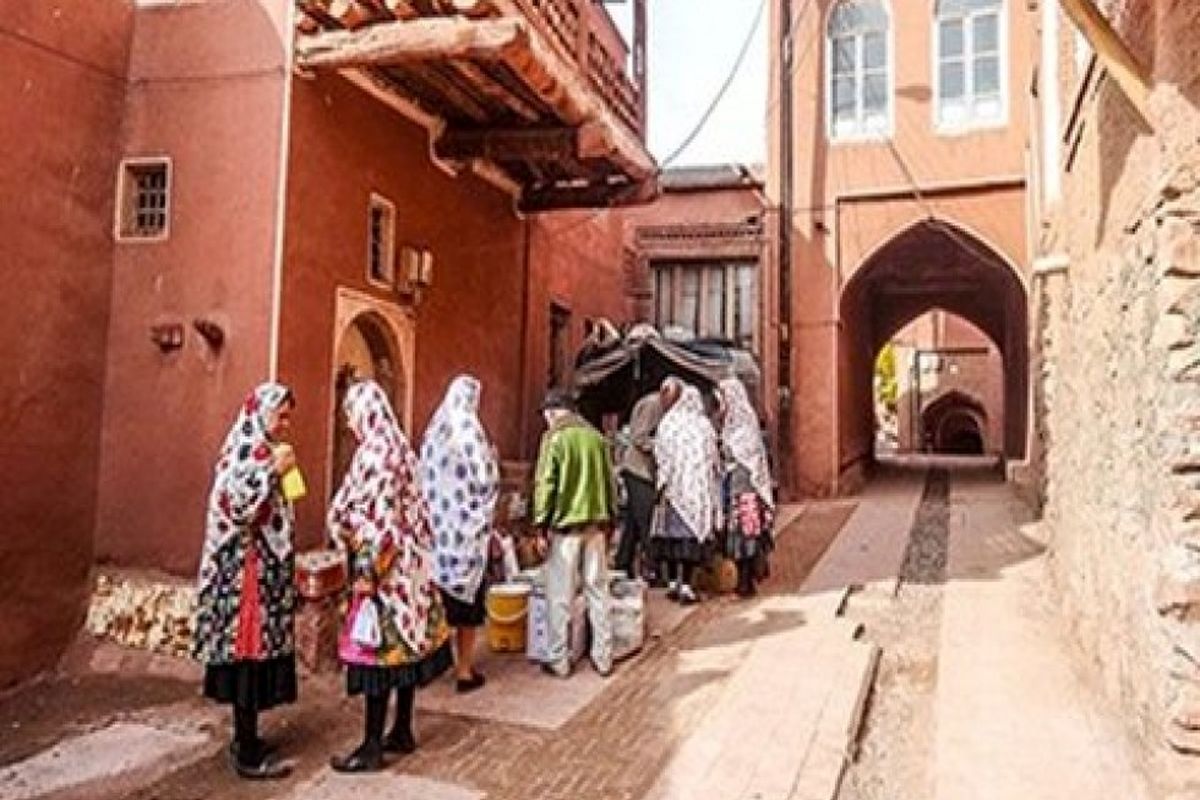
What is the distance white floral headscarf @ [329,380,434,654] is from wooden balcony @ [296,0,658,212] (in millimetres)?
2825

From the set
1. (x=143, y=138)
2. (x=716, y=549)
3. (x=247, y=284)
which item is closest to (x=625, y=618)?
(x=716, y=549)

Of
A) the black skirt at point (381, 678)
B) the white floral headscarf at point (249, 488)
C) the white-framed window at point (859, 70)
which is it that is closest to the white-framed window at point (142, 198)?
the white floral headscarf at point (249, 488)

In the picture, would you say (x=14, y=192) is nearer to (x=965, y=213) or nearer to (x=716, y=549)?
Answer: (x=716, y=549)

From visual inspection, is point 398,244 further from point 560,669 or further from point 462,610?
point 560,669

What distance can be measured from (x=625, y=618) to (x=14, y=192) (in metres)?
4.84

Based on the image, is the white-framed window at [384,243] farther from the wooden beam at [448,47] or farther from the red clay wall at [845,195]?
the red clay wall at [845,195]

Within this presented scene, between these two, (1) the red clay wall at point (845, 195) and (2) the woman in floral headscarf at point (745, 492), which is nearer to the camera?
(2) the woman in floral headscarf at point (745, 492)

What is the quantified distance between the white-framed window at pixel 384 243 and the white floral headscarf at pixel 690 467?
2.52 meters

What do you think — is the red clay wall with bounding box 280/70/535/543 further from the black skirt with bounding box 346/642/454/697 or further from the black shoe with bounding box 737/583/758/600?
the black shoe with bounding box 737/583/758/600

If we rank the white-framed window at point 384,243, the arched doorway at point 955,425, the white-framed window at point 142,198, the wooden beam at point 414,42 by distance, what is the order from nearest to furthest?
the wooden beam at point 414,42 < the white-framed window at point 142,198 < the white-framed window at point 384,243 < the arched doorway at point 955,425

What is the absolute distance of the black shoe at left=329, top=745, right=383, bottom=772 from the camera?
4.56 metres

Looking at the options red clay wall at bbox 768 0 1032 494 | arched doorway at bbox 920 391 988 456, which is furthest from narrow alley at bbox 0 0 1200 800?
arched doorway at bbox 920 391 988 456

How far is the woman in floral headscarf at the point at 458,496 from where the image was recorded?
18.3 feet

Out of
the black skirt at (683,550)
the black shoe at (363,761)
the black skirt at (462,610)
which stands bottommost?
the black shoe at (363,761)
